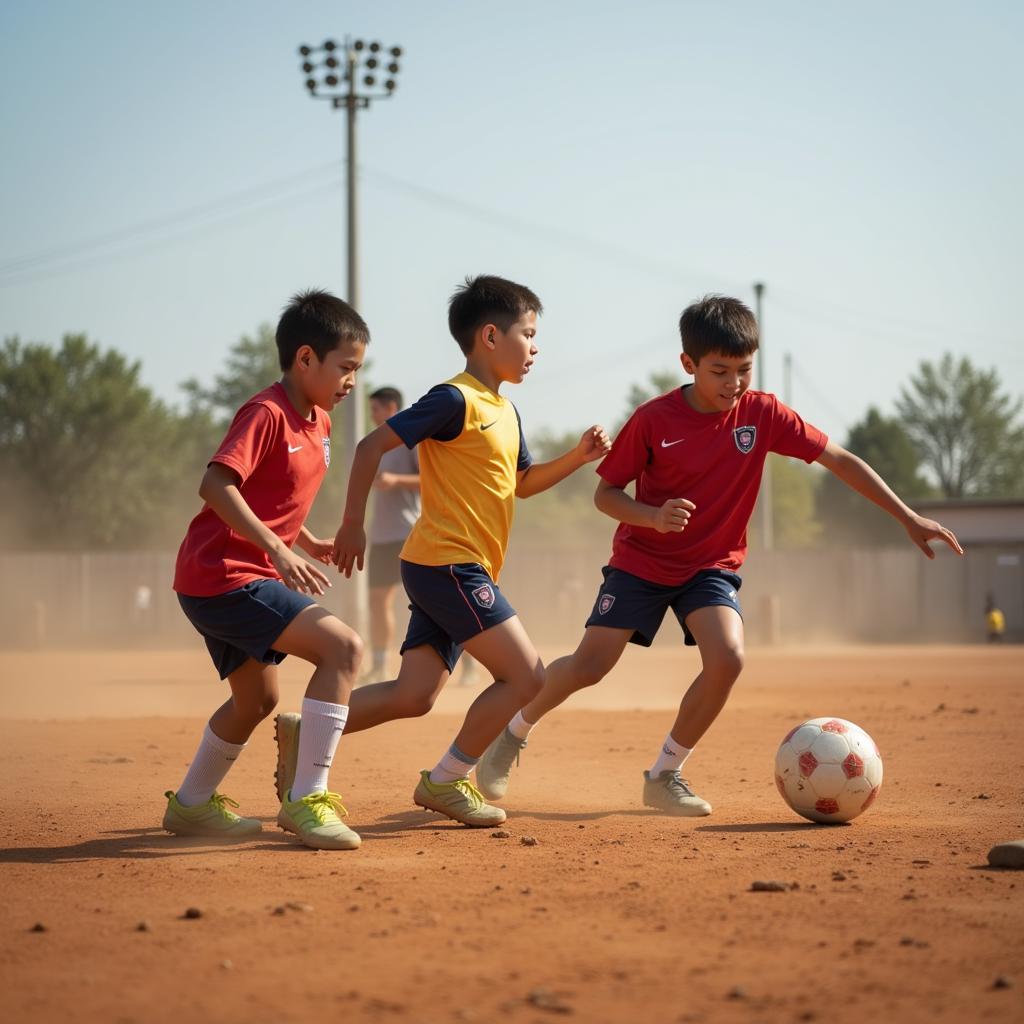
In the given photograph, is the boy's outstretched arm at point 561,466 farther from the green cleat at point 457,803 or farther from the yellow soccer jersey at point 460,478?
the green cleat at point 457,803

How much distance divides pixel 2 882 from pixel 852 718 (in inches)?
282

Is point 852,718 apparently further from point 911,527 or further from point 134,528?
point 134,528

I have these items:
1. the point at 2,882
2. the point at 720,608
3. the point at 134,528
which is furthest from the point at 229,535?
the point at 134,528

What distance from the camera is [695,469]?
584 cm

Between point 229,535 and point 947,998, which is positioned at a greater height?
point 229,535

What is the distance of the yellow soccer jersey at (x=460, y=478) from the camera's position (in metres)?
5.13

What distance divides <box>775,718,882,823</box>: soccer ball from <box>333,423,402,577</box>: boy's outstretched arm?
1.93 metres

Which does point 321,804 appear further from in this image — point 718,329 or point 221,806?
point 718,329

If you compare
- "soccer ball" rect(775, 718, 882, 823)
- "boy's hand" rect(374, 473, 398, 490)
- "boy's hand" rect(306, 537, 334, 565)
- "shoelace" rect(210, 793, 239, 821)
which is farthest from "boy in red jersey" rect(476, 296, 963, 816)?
"boy's hand" rect(374, 473, 398, 490)

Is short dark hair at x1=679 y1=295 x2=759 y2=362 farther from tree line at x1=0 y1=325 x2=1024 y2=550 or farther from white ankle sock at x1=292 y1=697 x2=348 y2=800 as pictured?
tree line at x1=0 y1=325 x2=1024 y2=550

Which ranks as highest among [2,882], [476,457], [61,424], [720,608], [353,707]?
[61,424]

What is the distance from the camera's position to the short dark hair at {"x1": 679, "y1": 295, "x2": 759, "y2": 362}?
5.67 m

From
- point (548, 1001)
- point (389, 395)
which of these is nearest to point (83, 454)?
point (389, 395)

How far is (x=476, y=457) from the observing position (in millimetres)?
5230
